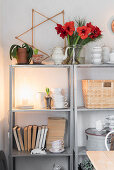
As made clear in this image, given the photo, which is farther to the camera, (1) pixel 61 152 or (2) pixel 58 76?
(2) pixel 58 76

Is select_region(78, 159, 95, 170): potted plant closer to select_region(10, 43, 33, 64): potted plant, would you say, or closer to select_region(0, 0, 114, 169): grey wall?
select_region(0, 0, 114, 169): grey wall

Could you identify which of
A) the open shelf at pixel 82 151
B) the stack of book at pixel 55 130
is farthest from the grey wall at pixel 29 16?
the open shelf at pixel 82 151

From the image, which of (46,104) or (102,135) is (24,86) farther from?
(102,135)

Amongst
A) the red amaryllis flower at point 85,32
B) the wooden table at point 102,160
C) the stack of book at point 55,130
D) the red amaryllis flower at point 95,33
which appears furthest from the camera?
the stack of book at point 55,130

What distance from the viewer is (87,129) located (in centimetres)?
266

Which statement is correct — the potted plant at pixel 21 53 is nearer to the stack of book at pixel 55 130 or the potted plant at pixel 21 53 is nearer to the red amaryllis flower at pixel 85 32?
the red amaryllis flower at pixel 85 32

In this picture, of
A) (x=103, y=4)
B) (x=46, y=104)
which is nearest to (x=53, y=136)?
(x=46, y=104)

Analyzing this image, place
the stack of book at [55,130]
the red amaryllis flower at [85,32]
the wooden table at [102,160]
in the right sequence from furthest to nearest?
the stack of book at [55,130] < the red amaryllis flower at [85,32] < the wooden table at [102,160]

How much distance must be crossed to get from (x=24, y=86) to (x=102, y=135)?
3.30ft

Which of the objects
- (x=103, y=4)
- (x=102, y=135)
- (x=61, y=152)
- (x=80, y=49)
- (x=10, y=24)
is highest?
(x=103, y=4)

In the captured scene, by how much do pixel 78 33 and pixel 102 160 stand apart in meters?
1.35

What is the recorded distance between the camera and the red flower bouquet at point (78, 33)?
2365 millimetres

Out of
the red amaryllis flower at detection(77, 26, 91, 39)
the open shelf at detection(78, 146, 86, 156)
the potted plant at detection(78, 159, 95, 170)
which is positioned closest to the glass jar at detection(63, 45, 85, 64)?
the red amaryllis flower at detection(77, 26, 91, 39)

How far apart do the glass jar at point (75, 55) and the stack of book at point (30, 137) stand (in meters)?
0.77
